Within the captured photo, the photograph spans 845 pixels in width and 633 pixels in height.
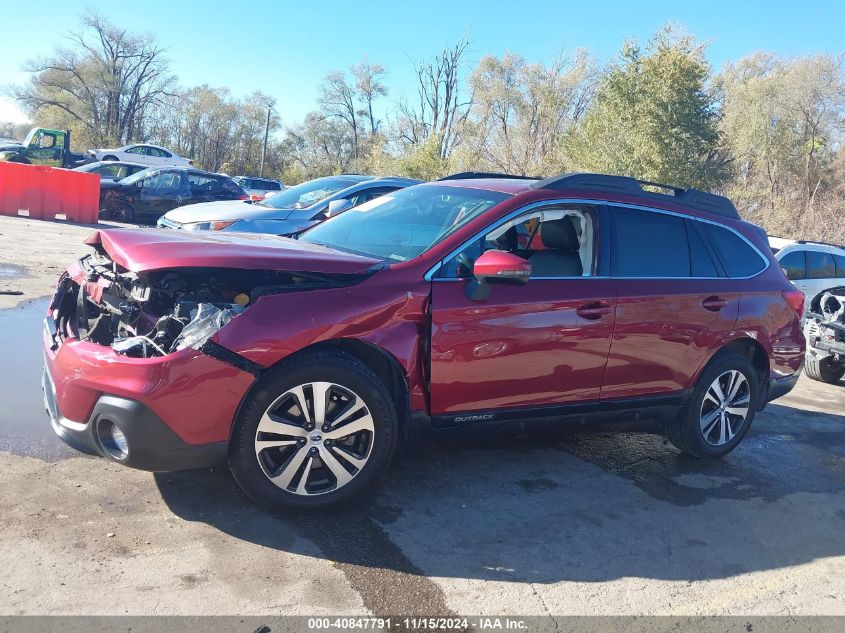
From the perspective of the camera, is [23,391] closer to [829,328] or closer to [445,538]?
[445,538]

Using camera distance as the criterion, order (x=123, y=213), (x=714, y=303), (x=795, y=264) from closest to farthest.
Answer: (x=714, y=303)
(x=795, y=264)
(x=123, y=213)

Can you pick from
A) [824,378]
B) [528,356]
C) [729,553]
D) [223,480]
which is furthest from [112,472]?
[824,378]

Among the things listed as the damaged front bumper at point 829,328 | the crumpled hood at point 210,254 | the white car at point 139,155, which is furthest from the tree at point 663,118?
the crumpled hood at point 210,254

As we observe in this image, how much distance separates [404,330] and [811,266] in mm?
9353

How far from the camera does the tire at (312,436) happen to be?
3537mm

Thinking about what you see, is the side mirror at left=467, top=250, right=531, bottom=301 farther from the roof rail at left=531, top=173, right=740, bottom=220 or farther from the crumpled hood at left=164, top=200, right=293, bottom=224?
the crumpled hood at left=164, top=200, right=293, bottom=224

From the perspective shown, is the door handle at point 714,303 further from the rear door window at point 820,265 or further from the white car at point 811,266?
the rear door window at point 820,265

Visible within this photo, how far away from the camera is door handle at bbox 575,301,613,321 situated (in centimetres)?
445

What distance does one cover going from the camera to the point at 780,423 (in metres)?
6.72

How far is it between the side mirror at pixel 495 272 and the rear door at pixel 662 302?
0.97 metres

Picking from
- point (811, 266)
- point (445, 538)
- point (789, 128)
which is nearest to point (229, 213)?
point (445, 538)

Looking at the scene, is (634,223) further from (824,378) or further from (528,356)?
(824,378)

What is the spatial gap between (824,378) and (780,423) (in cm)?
298

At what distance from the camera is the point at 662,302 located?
4840 mm
